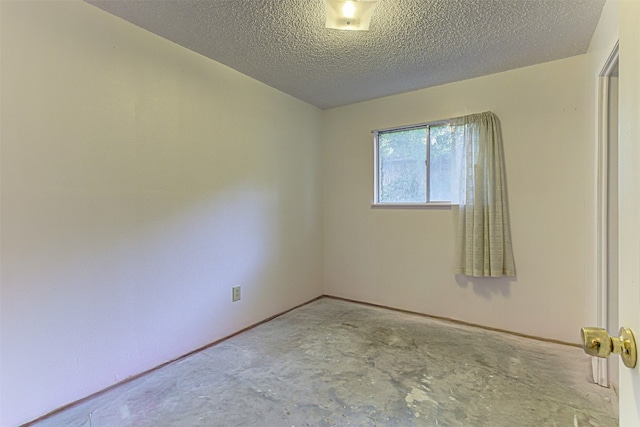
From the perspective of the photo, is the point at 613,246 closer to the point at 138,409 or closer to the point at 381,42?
the point at 381,42

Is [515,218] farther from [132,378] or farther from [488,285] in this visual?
[132,378]

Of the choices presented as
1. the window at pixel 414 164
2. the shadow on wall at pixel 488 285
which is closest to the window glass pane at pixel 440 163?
the window at pixel 414 164

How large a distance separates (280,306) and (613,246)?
2.65 metres

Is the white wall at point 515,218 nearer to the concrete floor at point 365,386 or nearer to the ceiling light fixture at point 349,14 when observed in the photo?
the concrete floor at point 365,386

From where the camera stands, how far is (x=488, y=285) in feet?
8.96

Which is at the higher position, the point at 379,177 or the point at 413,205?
the point at 379,177

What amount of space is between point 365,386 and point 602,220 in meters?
1.78

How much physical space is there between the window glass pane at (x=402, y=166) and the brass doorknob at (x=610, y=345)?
255cm

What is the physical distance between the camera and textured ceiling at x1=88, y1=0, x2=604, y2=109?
1765 mm

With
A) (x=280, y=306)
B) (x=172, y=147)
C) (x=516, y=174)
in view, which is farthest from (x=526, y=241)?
(x=172, y=147)

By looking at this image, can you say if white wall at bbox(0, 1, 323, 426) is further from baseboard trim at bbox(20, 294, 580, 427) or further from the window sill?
the window sill

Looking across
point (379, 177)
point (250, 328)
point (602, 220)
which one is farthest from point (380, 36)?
point (250, 328)

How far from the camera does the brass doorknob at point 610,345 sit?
55 cm

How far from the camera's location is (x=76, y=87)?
5.60ft
